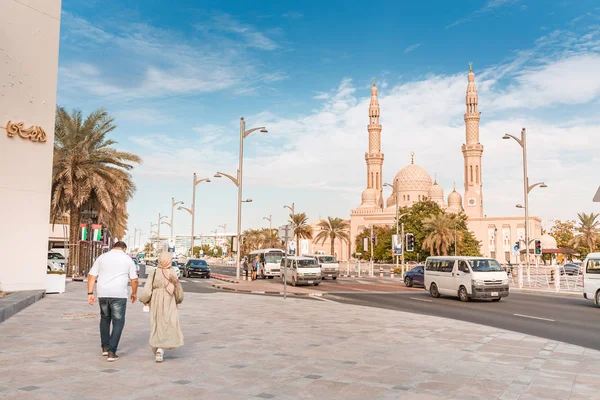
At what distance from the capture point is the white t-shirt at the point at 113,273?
25.3ft

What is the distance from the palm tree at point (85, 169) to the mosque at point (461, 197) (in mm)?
72162

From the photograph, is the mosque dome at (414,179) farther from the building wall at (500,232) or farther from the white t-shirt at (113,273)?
the white t-shirt at (113,273)

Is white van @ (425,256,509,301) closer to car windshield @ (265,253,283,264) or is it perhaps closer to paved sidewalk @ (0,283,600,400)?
paved sidewalk @ (0,283,600,400)

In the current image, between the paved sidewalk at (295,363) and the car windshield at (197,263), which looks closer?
the paved sidewalk at (295,363)

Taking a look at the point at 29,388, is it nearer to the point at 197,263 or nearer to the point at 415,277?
the point at 415,277

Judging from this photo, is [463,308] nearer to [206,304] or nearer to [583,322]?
[583,322]

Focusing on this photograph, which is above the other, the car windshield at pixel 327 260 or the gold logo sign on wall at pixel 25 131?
the gold logo sign on wall at pixel 25 131

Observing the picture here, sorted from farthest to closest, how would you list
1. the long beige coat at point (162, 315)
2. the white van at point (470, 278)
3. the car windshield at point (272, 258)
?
1. the car windshield at point (272, 258)
2. the white van at point (470, 278)
3. the long beige coat at point (162, 315)

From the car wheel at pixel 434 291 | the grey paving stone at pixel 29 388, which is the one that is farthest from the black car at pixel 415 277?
the grey paving stone at pixel 29 388

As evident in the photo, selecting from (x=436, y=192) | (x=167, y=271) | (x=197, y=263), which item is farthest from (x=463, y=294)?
(x=436, y=192)

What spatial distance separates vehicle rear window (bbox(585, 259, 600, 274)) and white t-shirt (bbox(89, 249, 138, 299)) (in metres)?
16.7

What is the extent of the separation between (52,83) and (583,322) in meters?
18.1

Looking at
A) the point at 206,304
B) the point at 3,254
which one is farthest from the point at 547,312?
the point at 3,254

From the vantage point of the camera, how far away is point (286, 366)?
24.6ft
